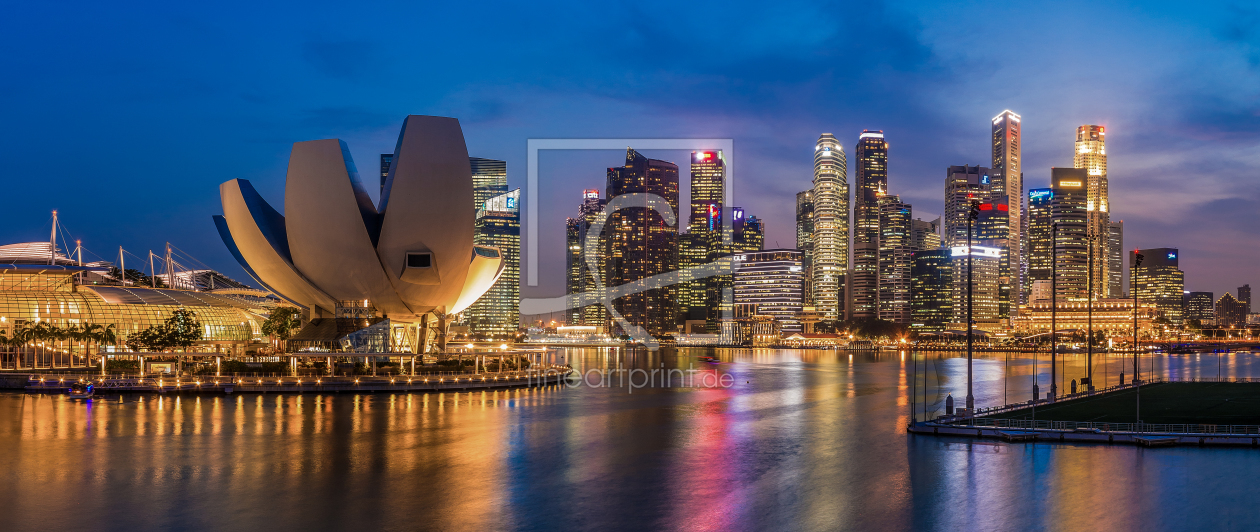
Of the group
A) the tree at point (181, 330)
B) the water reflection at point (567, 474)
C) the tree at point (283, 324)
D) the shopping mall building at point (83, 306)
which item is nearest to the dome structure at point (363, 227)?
the tree at point (283, 324)

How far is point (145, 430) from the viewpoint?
90.2 feet

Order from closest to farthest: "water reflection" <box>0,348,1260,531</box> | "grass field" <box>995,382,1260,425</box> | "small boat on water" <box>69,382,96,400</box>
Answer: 1. "water reflection" <box>0,348,1260,531</box>
2. "grass field" <box>995,382,1260,425</box>
3. "small boat on water" <box>69,382,96,400</box>

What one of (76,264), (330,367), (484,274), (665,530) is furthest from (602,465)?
(76,264)

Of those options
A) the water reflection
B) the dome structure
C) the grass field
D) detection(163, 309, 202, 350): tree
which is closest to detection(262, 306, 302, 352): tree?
the dome structure

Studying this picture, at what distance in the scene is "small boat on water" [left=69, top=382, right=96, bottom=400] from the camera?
132 ft

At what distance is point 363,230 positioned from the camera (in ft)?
158

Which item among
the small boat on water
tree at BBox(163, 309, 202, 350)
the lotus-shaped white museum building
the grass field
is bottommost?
the small boat on water

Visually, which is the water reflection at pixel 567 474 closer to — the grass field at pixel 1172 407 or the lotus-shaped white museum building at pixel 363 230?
the grass field at pixel 1172 407

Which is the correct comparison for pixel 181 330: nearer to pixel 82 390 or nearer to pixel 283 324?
pixel 283 324

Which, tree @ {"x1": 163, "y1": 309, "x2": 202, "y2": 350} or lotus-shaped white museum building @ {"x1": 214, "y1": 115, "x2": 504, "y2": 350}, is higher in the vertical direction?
lotus-shaped white museum building @ {"x1": 214, "y1": 115, "x2": 504, "y2": 350}

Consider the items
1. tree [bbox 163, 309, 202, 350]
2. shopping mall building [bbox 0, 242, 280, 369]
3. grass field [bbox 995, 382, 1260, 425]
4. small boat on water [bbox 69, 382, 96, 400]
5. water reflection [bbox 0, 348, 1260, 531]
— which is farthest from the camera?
shopping mall building [bbox 0, 242, 280, 369]

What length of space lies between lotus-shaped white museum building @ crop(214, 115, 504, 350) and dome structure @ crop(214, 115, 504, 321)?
0.19 feet

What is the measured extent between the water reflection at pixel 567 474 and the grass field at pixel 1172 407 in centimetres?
625

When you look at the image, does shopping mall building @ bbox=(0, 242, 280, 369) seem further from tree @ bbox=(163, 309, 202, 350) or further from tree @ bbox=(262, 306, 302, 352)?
tree @ bbox=(262, 306, 302, 352)
